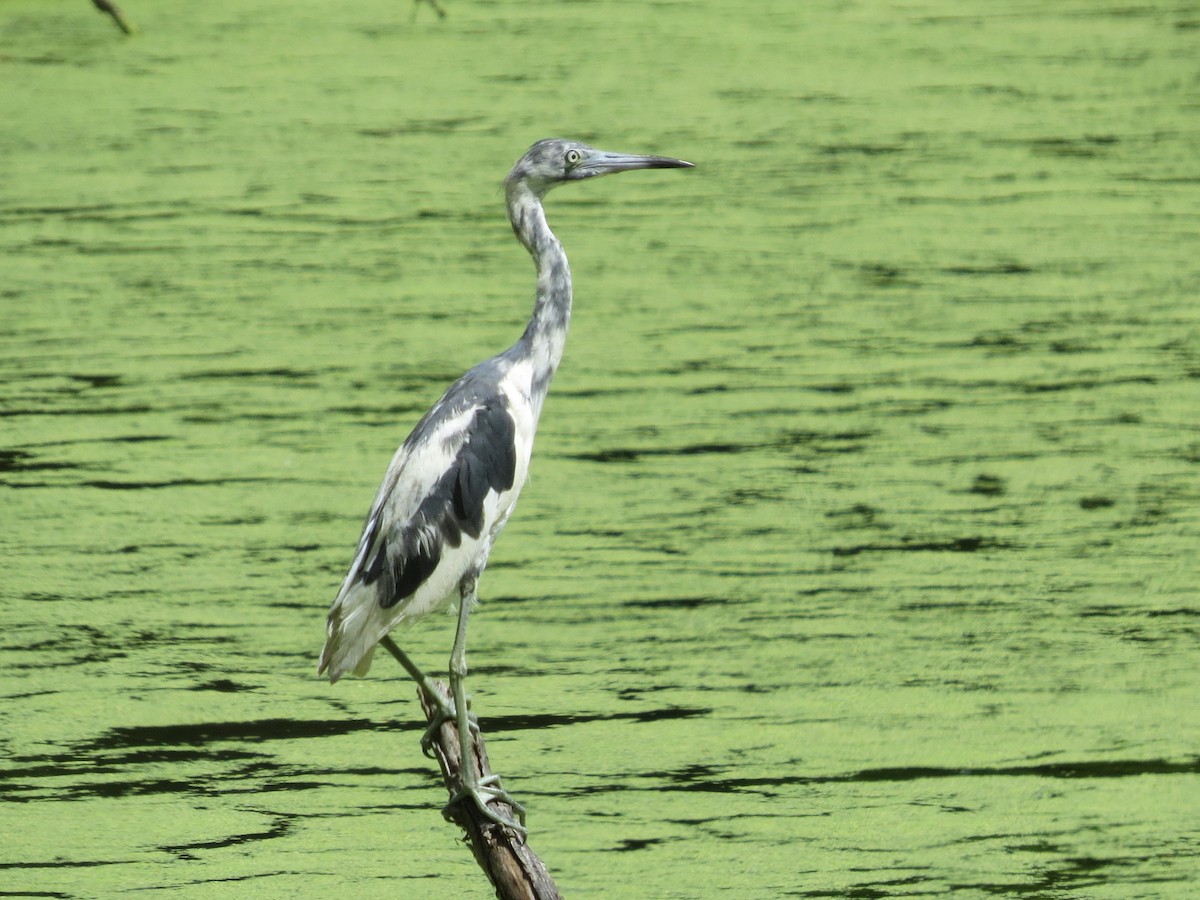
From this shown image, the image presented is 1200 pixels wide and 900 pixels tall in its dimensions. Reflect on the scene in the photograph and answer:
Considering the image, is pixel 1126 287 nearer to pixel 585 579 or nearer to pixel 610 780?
pixel 585 579

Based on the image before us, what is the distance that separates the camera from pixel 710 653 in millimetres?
2676

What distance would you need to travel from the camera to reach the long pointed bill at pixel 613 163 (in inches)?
81.5

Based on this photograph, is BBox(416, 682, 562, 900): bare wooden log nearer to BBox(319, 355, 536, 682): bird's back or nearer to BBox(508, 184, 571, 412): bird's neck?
BBox(319, 355, 536, 682): bird's back

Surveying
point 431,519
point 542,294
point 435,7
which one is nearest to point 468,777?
point 431,519

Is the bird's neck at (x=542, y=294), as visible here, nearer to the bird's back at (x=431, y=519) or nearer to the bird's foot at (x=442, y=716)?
the bird's back at (x=431, y=519)

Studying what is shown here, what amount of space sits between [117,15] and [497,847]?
6.01 meters

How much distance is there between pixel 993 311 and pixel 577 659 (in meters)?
1.80

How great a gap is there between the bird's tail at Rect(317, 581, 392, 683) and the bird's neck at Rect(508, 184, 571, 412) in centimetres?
31

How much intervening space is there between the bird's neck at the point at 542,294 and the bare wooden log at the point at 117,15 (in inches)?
214

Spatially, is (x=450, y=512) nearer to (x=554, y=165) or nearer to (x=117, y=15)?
(x=554, y=165)

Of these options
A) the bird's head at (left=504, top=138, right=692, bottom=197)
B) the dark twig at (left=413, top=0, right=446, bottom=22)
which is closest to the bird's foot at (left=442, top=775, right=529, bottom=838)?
A: the bird's head at (left=504, top=138, right=692, bottom=197)

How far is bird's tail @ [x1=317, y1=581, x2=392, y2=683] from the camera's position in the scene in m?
1.89

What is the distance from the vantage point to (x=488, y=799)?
1788mm

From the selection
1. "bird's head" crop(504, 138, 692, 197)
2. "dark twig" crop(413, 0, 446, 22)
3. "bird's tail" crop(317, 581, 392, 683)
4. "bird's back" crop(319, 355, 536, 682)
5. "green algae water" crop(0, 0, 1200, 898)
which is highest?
"bird's head" crop(504, 138, 692, 197)
